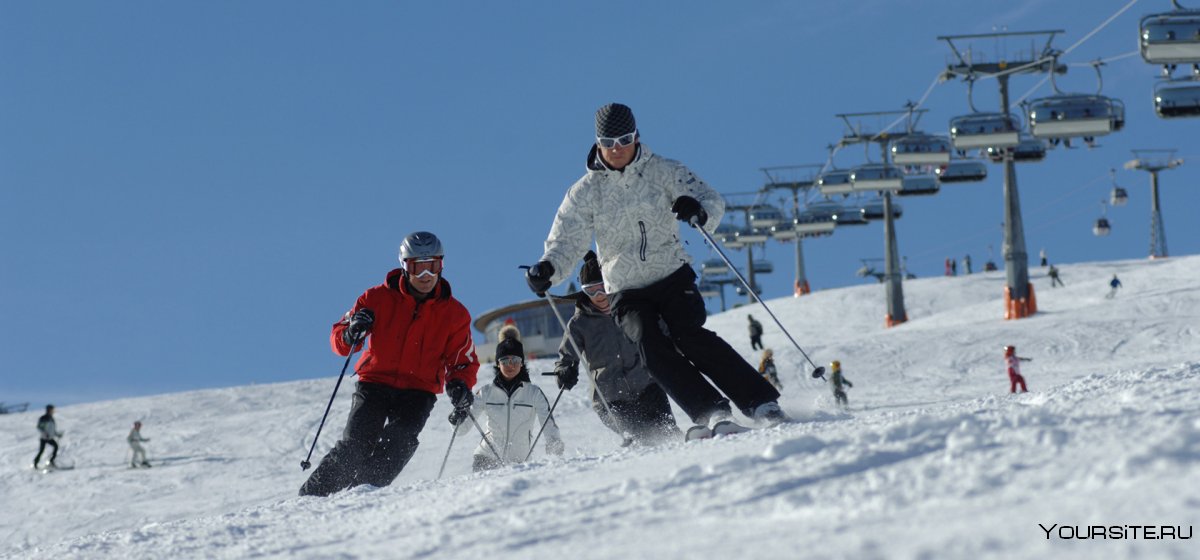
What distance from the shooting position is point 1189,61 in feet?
75.2

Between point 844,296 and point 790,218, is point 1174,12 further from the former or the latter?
point 790,218

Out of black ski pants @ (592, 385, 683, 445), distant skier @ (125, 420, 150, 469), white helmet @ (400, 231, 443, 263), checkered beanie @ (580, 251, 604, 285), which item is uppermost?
white helmet @ (400, 231, 443, 263)

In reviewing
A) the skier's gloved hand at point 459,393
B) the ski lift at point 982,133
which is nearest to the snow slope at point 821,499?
the skier's gloved hand at point 459,393

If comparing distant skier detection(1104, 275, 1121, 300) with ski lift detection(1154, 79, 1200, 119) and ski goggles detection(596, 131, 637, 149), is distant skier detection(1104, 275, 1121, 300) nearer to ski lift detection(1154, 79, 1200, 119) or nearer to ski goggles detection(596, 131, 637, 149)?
ski lift detection(1154, 79, 1200, 119)

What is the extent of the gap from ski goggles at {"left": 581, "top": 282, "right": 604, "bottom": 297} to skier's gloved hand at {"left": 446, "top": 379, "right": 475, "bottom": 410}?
1.09 metres

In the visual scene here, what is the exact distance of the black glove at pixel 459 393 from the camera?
6809 mm

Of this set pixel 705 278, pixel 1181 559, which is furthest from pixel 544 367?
pixel 705 278

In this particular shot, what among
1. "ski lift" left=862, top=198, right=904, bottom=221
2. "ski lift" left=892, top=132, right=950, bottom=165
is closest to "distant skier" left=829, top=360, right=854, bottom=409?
"ski lift" left=892, top=132, right=950, bottom=165

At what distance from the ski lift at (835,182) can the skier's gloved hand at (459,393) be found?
30735mm

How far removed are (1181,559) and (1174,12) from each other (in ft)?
74.2

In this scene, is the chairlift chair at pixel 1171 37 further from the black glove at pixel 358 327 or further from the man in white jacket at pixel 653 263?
the black glove at pixel 358 327

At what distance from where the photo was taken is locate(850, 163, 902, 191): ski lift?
117 ft

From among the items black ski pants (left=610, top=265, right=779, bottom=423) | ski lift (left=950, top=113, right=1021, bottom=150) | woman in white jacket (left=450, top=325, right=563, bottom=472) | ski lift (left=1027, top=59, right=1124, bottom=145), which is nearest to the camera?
black ski pants (left=610, top=265, right=779, bottom=423)

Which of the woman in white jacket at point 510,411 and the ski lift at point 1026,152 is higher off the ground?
the ski lift at point 1026,152
